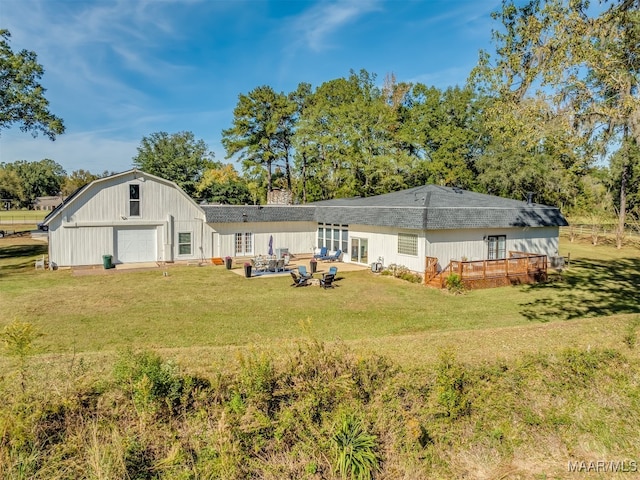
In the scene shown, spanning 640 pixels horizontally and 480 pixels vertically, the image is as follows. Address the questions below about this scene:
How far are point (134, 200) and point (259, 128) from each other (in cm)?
2055

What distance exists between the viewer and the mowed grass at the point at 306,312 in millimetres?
9047

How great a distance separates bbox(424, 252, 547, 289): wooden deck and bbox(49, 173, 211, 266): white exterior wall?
43.1ft

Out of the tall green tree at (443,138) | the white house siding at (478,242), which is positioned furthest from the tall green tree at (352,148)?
the white house siding at (478,242)

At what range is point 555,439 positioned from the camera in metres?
5.71

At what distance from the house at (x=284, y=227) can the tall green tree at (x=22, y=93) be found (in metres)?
7.24

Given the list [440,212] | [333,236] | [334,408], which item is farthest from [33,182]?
[334,408]

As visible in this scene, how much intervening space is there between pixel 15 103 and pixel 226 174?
37.9 metres

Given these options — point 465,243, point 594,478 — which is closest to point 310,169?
point 465,243

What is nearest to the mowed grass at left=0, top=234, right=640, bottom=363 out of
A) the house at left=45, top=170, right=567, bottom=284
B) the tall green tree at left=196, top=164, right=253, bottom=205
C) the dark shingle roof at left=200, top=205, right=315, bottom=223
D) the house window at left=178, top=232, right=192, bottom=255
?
the house at left=45, top=170, right=567, bottom=284

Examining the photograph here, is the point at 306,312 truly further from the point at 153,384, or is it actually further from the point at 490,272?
the point at 490,272

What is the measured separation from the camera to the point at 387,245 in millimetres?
21844

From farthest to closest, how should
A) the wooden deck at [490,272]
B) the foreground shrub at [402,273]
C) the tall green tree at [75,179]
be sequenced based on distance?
1. the tall green tree at [75,179]
2. the foreground shrub at [402,273]
3. the wooden deck at [490,272]

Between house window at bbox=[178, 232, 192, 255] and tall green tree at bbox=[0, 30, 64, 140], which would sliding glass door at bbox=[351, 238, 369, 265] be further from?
tall green tree at bbox=[0, 30, 64, 140]

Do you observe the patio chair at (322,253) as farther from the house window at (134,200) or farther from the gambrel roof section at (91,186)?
the house window at (134,200)
